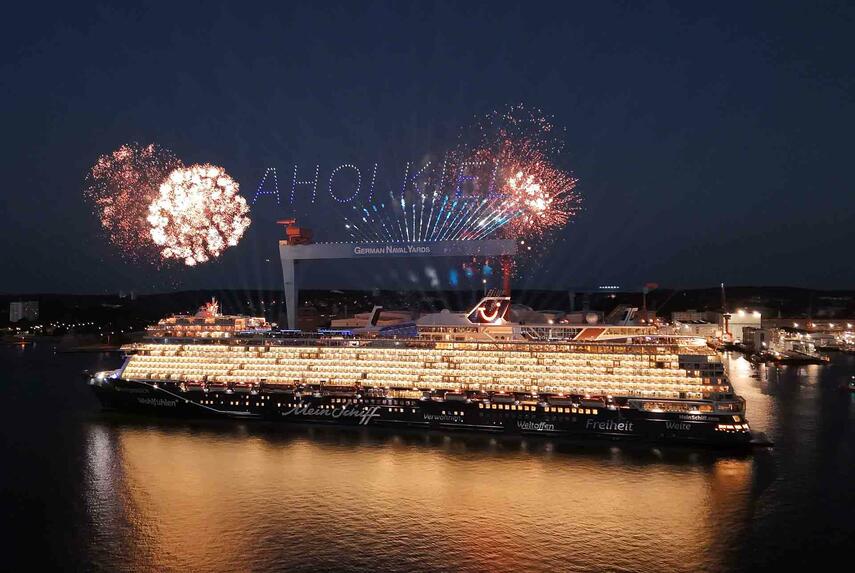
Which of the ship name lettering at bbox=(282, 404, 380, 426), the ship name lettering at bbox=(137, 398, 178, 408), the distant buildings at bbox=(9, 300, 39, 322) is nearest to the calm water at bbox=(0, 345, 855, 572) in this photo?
the ship name lettering at bbox=(282, 404, 380, 426)

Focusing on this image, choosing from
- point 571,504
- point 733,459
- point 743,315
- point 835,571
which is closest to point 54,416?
point 571,504

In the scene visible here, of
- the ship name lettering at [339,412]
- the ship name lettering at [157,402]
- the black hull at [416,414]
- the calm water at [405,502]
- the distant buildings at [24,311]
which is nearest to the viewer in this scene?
the calm water at [405,502]

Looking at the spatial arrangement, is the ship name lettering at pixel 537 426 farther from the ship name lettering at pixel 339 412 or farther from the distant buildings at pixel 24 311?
the distant buildings at pixel 24 311

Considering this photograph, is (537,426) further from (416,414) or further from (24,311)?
(24,311)

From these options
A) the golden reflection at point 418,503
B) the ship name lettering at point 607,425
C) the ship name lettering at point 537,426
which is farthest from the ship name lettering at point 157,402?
the ship name lettering at point 607,425

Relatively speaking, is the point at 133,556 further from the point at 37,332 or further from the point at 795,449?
the point at 37,332

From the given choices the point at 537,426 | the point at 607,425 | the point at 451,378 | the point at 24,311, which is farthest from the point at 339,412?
the point at 24,311
